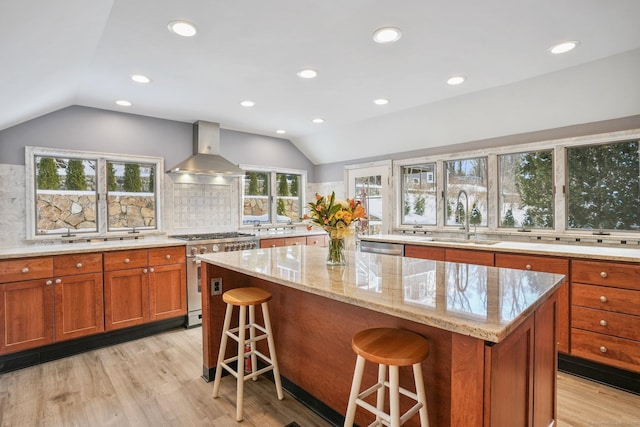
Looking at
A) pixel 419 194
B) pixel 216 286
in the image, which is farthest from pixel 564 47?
pixel 216 286

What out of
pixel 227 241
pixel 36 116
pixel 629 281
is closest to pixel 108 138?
pixel 36 116

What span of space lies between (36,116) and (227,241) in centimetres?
229

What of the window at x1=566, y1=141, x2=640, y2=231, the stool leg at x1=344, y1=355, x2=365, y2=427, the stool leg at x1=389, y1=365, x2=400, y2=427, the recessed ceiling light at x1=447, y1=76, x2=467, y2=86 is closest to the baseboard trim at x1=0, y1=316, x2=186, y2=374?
the stool leg at x1=344, y1=355, x2=365, y2=427

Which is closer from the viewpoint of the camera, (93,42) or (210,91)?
(93,42)

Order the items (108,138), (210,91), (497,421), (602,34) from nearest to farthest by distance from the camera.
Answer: (497,421)
(602,34)
(210,91)
(108,138)

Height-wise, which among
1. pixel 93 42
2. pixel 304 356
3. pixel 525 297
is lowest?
pixel 304 356

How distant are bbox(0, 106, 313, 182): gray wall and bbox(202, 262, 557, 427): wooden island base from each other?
231cm

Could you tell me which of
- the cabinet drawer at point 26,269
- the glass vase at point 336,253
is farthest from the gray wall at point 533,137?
the cabinet drawer at point 26,269

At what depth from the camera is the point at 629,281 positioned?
2408 mm

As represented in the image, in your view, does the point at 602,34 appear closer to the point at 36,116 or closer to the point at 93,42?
the point at 93,42

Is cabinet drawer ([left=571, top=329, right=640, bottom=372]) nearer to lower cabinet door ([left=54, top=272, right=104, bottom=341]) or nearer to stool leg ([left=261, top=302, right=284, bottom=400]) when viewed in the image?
stool leg ([left=261, top=302, right=284, bottom=400])

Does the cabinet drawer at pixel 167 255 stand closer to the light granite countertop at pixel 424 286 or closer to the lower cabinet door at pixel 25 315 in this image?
the lower cabinet door at pixel 25 315

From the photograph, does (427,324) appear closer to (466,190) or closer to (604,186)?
(604,186)

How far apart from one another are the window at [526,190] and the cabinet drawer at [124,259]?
13.2 ft
